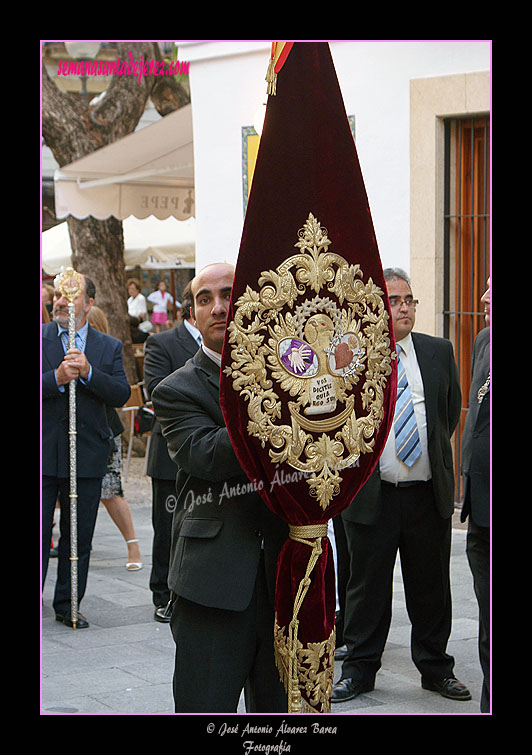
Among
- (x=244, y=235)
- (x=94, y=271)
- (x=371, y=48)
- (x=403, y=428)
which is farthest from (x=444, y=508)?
(x=94, y=271)

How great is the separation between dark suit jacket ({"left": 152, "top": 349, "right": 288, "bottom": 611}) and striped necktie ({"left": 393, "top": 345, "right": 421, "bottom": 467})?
1742 millimetres

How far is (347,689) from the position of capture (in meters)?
4.92

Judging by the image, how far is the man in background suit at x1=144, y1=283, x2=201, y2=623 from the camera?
6.34 metres

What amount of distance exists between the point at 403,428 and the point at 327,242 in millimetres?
2029

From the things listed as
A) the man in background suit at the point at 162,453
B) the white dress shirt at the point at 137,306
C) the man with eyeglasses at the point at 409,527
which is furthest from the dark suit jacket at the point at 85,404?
the white dress shirt at the point at 137,306

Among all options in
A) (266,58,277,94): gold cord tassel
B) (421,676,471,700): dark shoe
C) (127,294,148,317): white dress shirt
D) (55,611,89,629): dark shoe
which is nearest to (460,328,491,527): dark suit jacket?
(421,676,471,700): dark shoe

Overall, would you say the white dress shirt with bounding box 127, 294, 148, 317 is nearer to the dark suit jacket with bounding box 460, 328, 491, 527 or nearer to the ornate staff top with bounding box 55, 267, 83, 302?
the ornate staff top with bounding box 55, 267, 83, 302

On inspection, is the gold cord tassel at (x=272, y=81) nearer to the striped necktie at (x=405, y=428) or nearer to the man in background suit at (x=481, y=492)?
the man in background suit at (x=481, y=492)

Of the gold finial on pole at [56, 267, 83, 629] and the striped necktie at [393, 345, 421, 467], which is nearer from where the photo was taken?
the striped necktie at [393, 345, 421, 467]

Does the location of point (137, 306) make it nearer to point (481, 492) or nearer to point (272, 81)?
point (481, 492)

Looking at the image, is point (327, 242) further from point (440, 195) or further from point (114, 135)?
point (114, 135)

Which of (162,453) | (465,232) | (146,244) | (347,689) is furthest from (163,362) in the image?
(146,244)

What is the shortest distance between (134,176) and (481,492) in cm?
883

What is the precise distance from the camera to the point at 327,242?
121 inches
